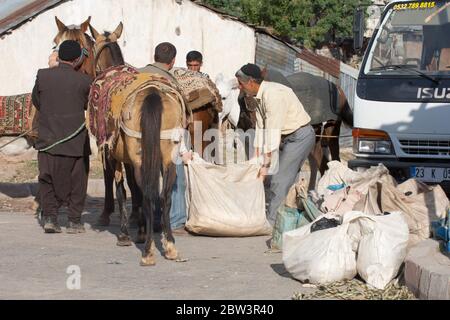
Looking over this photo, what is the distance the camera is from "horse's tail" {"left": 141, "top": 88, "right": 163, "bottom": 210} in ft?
26.9

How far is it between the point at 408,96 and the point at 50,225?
4088 mm

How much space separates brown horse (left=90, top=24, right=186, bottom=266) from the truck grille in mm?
2870

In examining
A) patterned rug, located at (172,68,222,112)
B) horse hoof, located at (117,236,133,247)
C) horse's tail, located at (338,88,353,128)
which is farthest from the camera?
horse's tail, located at (338,88,353,128)

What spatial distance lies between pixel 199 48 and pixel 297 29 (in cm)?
925

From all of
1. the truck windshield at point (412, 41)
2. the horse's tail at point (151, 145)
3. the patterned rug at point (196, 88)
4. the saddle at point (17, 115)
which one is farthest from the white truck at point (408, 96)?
the saddle at point (17, 115)

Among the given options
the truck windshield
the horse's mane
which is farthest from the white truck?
the horse's mane

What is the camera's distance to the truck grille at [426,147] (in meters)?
9.99

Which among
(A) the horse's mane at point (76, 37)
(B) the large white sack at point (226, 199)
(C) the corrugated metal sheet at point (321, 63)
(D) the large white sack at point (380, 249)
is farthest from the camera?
(C) the corrugated metal sheet at point (321, 63)

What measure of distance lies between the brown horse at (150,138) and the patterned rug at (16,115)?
3.16 meters

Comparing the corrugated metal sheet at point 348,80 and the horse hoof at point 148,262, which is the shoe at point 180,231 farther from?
the corrugated metal sheet at point 348,80

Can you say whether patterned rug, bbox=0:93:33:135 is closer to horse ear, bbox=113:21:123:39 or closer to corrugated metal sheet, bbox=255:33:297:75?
horse ear, bbox=113:21:123:39

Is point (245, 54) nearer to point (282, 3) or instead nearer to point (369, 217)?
point (282, 3)

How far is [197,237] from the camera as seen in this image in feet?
33.0

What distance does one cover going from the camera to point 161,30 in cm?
2064
